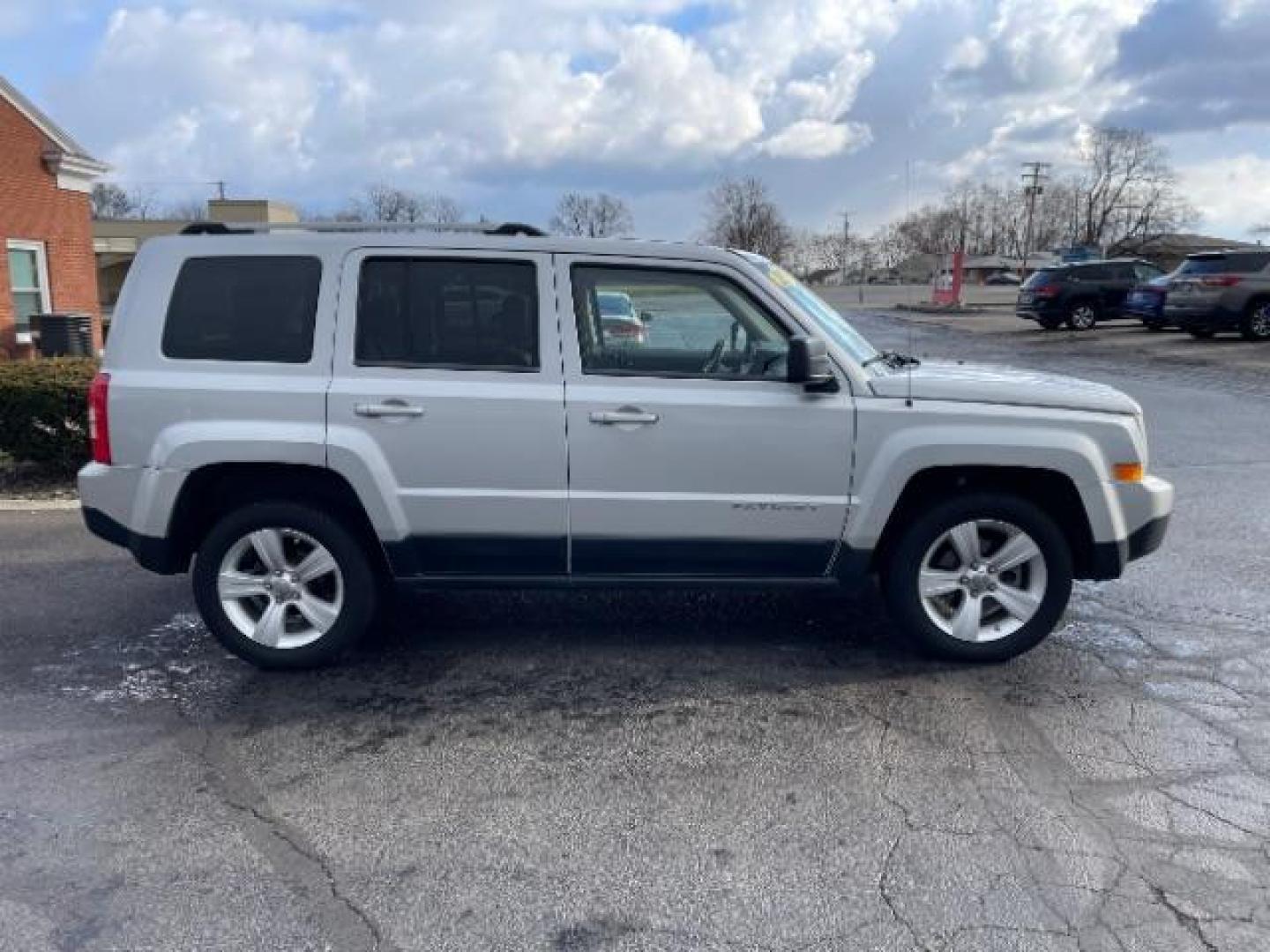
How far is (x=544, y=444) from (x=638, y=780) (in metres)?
1.47

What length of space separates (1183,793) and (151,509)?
424 cm

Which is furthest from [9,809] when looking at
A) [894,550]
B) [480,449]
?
[894,550]

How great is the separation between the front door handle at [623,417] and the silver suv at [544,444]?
0.02m

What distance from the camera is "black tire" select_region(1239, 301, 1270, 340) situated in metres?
20.7

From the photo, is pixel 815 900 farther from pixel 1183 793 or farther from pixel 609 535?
pixel 609 535

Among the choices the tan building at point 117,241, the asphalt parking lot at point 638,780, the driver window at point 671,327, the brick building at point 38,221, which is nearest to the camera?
the asphalt parking lot at point 638,780

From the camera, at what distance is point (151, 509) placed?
4332 mm

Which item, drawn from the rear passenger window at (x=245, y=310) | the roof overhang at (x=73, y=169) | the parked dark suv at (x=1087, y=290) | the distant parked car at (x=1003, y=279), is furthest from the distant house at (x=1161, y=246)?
the rear passenger window at (x=245, y=310)

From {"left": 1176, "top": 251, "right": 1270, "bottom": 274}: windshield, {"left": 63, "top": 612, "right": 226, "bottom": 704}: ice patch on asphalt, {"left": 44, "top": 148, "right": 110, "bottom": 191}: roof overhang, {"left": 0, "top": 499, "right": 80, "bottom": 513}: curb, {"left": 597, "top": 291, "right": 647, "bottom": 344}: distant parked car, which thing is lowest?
{"left": 63, "top": 612, "right": 226, "bottom": 704}: ice patch on asphalt

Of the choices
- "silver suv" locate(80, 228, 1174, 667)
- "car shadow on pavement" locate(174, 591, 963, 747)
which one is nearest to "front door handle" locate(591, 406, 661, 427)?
"silver suv" locate(80, 228, 1174, 667)

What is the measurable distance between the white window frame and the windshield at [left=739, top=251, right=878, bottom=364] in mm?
16991

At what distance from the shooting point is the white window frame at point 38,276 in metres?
17.4

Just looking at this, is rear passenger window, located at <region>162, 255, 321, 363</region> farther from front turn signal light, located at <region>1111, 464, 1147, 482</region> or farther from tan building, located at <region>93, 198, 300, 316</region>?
tan building, located at <region>93, 198, 300, 316</region>

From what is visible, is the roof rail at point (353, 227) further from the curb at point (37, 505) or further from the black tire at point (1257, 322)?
the black tire at point (1257, 322)
